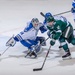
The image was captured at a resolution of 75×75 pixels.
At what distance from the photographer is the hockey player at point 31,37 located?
275 centimetres

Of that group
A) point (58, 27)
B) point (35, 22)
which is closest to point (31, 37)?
point (35, 22)

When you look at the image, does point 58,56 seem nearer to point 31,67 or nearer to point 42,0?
point 31,67

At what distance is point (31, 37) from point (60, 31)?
332mm

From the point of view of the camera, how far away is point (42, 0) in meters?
5.39

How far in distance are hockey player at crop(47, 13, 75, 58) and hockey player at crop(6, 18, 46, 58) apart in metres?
0.14

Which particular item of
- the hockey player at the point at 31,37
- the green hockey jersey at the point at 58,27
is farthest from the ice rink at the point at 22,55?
the green hockey jersey at the point at 58,27

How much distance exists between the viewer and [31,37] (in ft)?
9.25

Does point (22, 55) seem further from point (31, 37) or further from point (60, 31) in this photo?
point (60, 31)

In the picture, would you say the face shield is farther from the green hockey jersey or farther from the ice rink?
the ice rink

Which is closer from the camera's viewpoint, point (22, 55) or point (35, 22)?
point (35, 22)

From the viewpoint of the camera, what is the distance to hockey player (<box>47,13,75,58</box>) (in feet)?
8.48

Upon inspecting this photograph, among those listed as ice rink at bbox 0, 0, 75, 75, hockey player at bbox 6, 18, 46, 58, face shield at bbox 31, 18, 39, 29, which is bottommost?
ice rink at bbox 0, 0, 75, 75

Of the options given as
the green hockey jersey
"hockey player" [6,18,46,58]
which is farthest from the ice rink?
the green hockey jersey

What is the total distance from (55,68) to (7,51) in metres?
0.63
